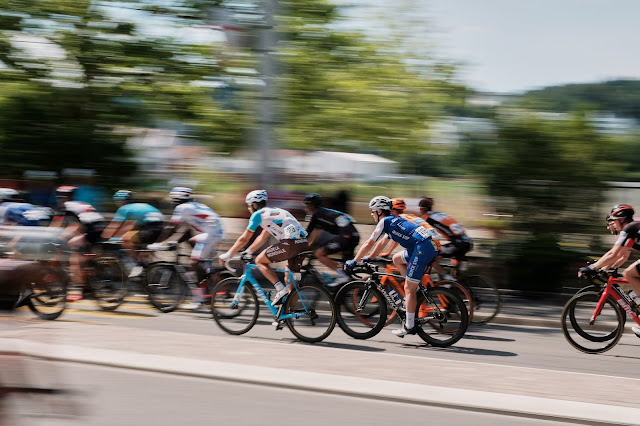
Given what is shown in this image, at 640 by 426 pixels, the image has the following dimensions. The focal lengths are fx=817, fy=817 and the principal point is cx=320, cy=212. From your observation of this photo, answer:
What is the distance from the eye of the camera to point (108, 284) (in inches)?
469

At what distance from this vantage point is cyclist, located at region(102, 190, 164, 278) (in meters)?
12.2

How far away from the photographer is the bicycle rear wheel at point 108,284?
38.8ft

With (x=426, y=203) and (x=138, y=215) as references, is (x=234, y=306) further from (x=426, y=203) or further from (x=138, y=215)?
(x=426, y=203)

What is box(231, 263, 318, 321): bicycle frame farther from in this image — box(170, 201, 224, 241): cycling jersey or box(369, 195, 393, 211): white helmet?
box(170, 201, 224, 241): cycling jersey

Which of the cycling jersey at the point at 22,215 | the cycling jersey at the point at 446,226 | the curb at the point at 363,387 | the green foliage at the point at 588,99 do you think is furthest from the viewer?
the green foliage at the point at 588,99

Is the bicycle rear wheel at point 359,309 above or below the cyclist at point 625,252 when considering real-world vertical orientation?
below

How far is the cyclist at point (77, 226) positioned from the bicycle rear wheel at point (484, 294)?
5438mm

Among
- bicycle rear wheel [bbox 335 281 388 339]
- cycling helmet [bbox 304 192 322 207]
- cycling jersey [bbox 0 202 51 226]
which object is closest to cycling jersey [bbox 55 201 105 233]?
cycling jersey [bbox 0 202 51 226]

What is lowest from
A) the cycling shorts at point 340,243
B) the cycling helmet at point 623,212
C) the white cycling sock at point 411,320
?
the white cycling sock at point 411,320

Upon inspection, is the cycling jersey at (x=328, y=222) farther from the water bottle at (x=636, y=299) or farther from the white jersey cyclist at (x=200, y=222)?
the water bottle at (x=636, y=299)

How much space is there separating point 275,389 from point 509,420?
1982 millimetres

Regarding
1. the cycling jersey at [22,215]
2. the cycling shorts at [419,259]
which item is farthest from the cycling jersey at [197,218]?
the cycling shorts at [419,259]

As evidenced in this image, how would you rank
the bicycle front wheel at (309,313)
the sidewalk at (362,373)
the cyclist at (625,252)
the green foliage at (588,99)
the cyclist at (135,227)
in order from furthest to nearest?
the green foliage at (588,99) → the cyclist at (135,227) → the bicycle front wheel at (309,313) → the cyclist at (625,252) → the sidewalk at (362,373)

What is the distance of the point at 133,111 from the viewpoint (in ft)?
63.7
